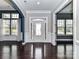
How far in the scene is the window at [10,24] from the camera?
15.6 metres

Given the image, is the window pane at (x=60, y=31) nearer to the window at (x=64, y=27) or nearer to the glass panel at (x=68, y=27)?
the window at (x=64, y=27)

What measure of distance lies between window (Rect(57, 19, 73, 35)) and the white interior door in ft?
5.94

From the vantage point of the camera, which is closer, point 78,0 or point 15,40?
point 78,0

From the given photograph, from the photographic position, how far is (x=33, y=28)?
51.0 feet

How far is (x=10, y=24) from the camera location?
15797mm

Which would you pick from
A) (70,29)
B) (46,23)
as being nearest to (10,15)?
(46,23)

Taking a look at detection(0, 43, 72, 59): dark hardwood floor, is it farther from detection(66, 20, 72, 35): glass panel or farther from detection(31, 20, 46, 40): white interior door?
detection(66, 20, 72, 35): glass panel

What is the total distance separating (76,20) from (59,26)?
496 inches

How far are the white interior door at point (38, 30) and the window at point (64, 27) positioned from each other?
181 cm

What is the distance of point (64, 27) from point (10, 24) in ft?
17.2

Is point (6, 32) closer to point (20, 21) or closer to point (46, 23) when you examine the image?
point (20, 21)

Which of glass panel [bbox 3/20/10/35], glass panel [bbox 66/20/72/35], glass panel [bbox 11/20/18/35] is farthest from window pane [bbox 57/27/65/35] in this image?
glass panel [bbox 3/20/10/35]

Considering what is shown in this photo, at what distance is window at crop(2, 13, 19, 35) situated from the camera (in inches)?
615

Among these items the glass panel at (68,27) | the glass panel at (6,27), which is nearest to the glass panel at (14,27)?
the glass panel at (6,27)
